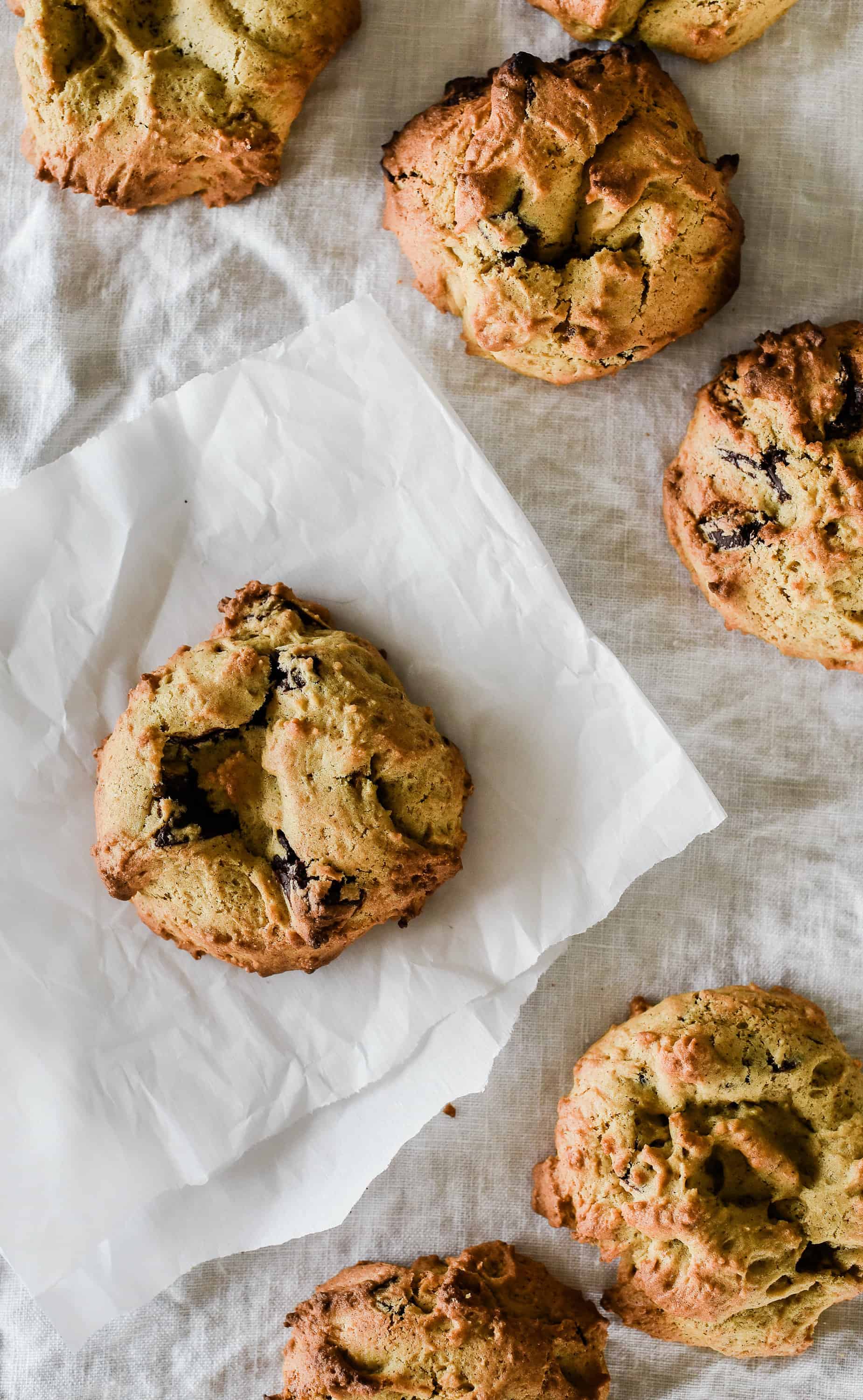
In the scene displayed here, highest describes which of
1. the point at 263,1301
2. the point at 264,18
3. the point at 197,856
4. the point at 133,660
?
the point at 264,18

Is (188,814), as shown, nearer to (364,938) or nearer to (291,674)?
(291,674)

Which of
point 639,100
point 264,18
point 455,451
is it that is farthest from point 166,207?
point 639,100

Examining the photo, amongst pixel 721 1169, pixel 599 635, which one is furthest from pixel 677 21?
pixel 721 1169

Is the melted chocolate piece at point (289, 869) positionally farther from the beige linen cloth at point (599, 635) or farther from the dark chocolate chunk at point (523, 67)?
the dark chocolate chunk at point (523, 67)

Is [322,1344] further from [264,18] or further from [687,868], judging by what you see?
[264,18]

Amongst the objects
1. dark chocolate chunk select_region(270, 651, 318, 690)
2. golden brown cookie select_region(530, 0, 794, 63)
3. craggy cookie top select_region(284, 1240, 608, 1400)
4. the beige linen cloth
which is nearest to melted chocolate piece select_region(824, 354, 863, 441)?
the beige linen cloth

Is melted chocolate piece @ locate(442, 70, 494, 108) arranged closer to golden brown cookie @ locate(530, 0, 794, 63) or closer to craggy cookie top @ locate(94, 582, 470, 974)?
golden brown cookie @ locate(530, 0, 794, 63)
